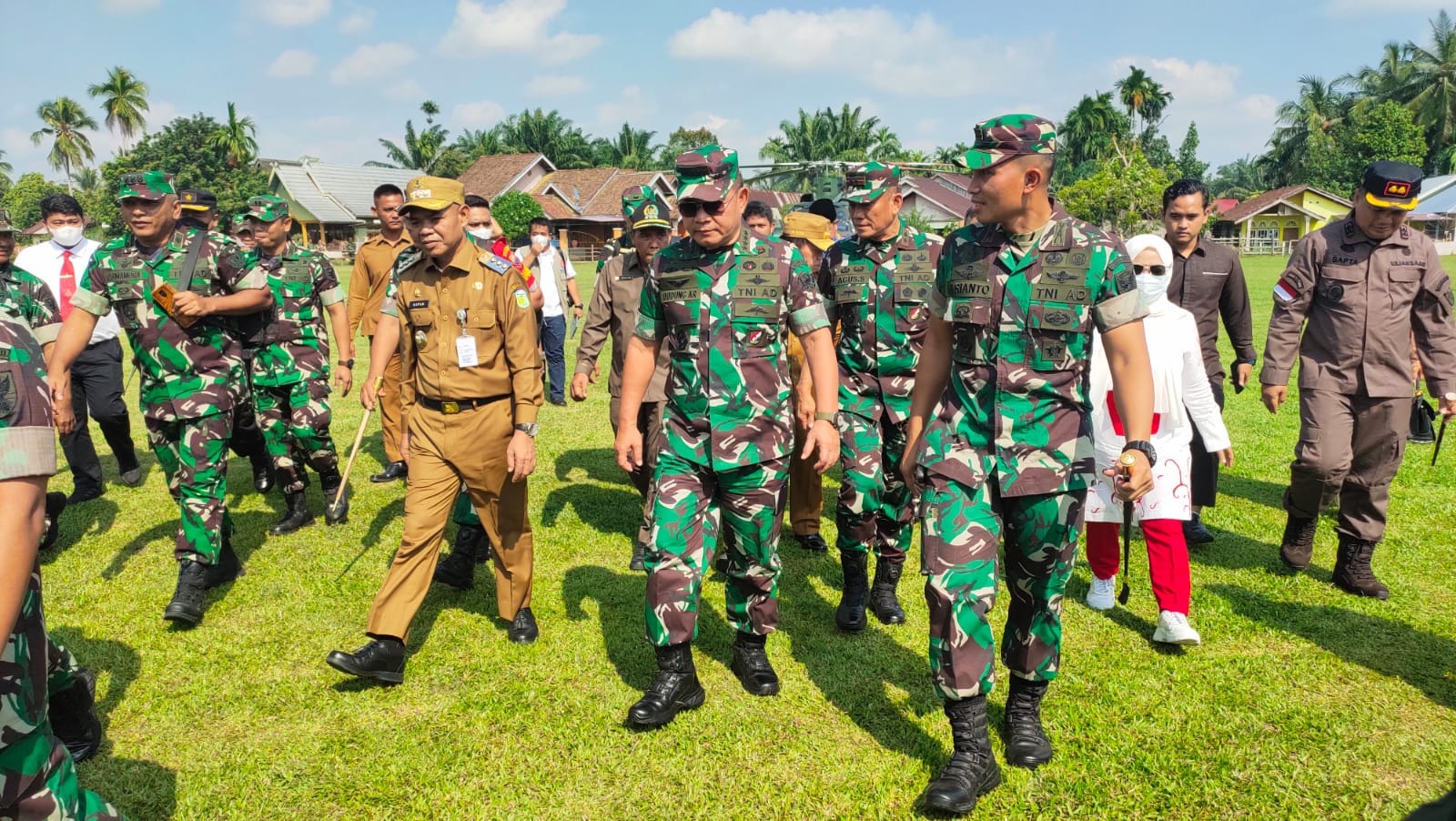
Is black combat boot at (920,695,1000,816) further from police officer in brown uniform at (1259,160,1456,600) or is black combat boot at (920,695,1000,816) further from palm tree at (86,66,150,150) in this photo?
palm tree at (86,66,150,150)

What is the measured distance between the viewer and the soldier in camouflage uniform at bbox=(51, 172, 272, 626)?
4.97 m

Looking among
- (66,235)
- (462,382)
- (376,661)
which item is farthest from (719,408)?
(66,235)

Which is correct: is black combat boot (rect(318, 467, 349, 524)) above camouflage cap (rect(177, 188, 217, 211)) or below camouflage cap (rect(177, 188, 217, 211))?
below

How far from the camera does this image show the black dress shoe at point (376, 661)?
3969 millimetres

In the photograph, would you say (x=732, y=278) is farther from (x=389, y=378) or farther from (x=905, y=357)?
(x=389, y=378)

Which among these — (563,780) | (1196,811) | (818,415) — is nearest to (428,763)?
(563,780)

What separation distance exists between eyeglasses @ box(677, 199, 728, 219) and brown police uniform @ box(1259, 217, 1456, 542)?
3547mm

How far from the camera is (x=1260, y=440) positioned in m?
8.69

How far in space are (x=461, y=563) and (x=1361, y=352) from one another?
5.40 metres

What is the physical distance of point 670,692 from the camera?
389 centimetres

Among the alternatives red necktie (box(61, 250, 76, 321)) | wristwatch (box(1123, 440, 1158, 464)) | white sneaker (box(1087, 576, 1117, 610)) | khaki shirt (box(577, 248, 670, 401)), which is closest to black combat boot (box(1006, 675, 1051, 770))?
wristwatch (box(1123, 440, 1158, 464))

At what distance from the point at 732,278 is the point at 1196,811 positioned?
273 cm

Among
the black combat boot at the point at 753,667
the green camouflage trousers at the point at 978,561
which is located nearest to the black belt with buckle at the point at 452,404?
the black combat boot at the point at 753,667

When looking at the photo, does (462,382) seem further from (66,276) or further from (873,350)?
(66,276)
